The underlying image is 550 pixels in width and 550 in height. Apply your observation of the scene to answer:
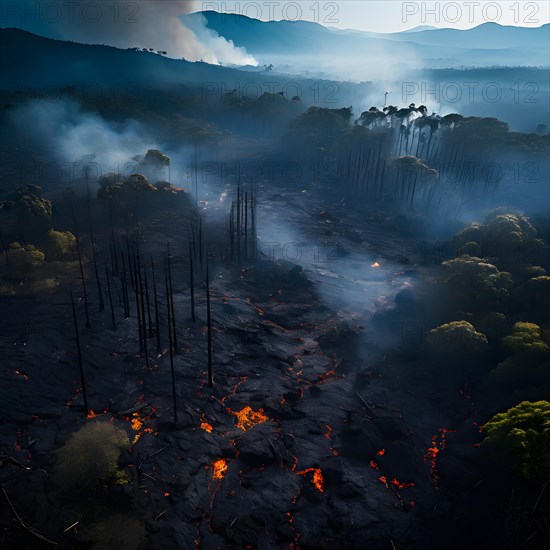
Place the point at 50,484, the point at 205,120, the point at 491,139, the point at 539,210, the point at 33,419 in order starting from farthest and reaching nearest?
the point at 205,120, the point at 491,139, the point at 539,210, the point at 33,419, the point at 50,484

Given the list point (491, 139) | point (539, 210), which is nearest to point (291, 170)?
point (491, 139)

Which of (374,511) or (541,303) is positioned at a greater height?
(541,303)

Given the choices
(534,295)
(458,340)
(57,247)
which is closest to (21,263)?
(57,247)

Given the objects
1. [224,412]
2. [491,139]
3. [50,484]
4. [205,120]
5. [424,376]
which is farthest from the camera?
[205,120]

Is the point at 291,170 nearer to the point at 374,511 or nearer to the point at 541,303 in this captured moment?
the point at 541,303

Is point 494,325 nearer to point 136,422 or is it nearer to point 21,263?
point 136,422

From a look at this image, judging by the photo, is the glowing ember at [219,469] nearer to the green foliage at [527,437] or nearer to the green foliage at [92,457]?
the green foliage at [92,457]

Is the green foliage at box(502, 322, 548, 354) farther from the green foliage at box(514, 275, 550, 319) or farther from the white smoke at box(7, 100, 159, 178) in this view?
the white smoke at box(7, 100, 159, 178)

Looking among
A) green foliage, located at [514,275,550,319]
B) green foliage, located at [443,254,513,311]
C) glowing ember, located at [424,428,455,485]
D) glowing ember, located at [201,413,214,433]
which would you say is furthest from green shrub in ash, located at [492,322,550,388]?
glowing ember, located at [201,413,214,433]
